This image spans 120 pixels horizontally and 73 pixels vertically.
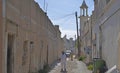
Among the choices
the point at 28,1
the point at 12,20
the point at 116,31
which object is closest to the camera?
the point at 12,20

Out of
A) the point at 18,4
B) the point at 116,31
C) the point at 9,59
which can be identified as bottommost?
the point at 9,59

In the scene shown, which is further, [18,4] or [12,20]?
[18,4]

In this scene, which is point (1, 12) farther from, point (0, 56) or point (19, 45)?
point (19, 45)

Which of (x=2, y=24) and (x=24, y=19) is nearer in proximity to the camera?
(x=2, y=24)

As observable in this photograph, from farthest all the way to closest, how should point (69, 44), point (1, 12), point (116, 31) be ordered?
1. point (69, 44)
2. point (116, 31)
3. point (1, 12)

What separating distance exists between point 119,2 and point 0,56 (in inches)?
224

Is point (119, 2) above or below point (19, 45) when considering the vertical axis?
above

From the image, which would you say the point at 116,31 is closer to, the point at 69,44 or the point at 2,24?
the point at 2,24

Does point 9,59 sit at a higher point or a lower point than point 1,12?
→ lower

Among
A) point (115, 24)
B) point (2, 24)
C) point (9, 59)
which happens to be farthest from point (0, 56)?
point (115, 24)

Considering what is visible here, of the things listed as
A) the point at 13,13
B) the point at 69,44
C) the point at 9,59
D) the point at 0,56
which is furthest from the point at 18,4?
the point at 69,44

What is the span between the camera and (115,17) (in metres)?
16.1

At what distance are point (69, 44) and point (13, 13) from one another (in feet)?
375

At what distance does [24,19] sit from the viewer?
16938mm
